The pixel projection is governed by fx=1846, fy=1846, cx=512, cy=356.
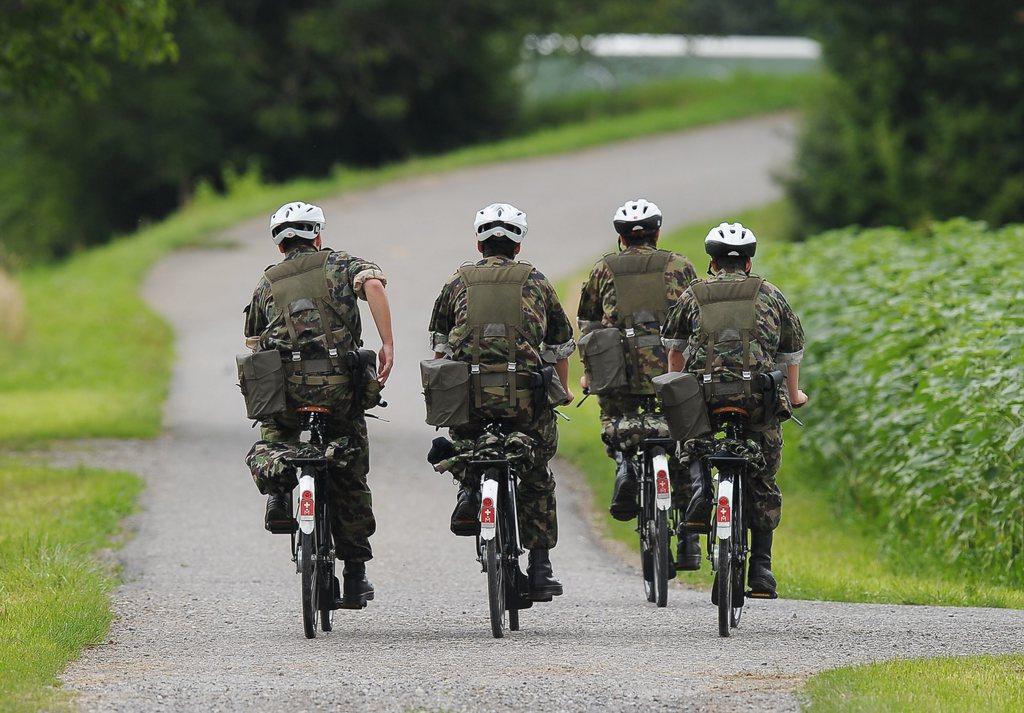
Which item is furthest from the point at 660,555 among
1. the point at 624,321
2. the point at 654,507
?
the point at 624,321

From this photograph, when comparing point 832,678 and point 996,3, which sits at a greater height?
point 996,3

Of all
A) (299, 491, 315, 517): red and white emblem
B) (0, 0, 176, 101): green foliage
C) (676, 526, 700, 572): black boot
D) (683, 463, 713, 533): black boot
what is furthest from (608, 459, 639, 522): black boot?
(0, 0, 176, 101): green foliage

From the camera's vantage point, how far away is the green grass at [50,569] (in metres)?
7.40

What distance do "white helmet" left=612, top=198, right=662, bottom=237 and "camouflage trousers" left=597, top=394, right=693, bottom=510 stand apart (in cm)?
87

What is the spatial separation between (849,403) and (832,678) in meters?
6.12

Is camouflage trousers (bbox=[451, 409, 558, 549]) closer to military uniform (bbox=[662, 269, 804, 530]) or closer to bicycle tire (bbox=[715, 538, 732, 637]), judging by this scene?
military uniform (bbox=[662, 269, 804, 530])

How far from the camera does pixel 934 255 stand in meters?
15.6

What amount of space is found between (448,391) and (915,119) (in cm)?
1809

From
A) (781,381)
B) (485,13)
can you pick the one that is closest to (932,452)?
(781,381)

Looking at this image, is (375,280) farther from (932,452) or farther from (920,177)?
(920,177)

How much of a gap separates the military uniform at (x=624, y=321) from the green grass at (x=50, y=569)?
2807 mm

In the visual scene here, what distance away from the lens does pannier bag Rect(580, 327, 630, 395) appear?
938 cm

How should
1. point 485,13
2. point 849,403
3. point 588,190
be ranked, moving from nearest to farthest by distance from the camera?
point 849,403 → point 588,190 → point 485,13

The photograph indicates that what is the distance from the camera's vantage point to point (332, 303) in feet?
27.7
